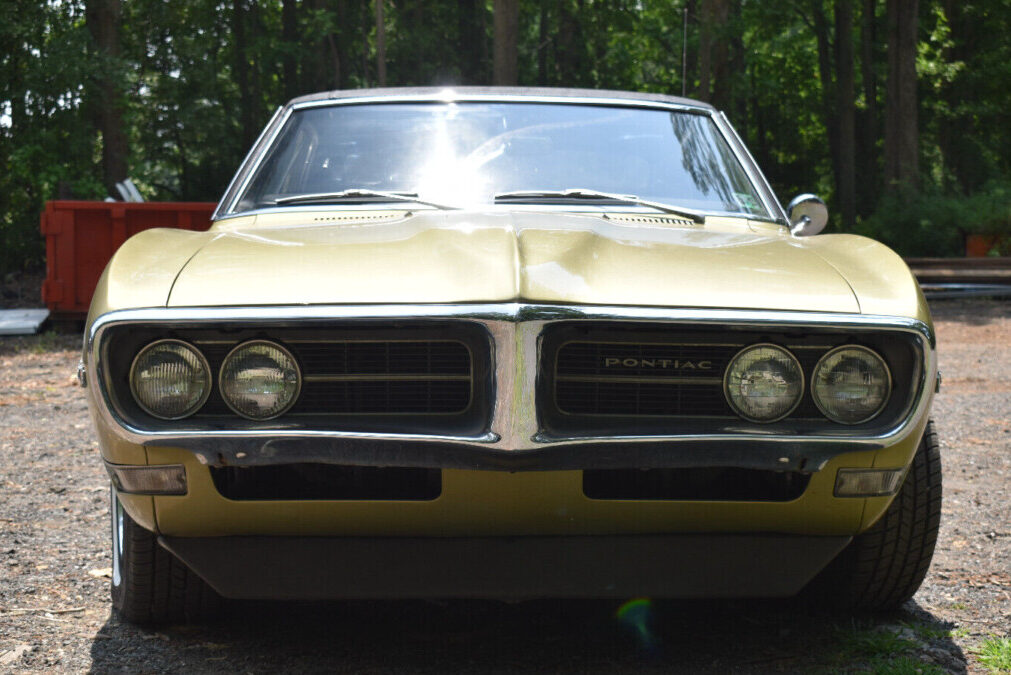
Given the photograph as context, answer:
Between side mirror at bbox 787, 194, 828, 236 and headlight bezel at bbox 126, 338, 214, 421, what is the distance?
196cm

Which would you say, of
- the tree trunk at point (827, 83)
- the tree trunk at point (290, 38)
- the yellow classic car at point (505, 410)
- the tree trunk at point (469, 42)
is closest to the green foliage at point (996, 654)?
the yellow classic car at point (505, 410)

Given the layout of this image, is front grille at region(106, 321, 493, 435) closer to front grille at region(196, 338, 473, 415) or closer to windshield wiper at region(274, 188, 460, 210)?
front grille at region(196, 338, 473, 415)

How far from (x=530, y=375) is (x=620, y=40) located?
109 ft

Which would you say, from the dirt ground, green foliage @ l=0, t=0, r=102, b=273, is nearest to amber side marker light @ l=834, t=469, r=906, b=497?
the dirt ground

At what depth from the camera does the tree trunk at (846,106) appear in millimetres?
31516

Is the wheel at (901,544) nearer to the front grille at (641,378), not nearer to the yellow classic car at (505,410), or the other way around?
the yellow classic car at (505,410)

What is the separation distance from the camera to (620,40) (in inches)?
1356

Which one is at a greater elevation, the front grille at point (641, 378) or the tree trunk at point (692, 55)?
the tree trunk at point (692, 55)

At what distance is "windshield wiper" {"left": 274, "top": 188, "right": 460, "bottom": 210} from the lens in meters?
3.55

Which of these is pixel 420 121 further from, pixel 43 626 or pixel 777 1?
pixel 777 1

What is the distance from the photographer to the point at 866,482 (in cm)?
267

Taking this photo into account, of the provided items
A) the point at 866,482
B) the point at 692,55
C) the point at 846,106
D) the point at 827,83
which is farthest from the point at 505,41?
the point at 866,482

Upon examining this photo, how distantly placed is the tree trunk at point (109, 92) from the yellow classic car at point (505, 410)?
17325 mm

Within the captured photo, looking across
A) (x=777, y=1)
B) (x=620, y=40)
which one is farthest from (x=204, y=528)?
(x=620, y=40)
